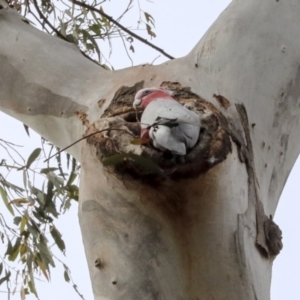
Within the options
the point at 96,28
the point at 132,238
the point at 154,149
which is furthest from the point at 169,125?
the point at 96,28

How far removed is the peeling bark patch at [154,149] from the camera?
2.97 ft

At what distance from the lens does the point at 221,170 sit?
934 mm

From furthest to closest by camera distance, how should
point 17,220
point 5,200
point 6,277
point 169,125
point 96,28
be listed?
point 96,28, point 6,277, point 17,220, point 5,200, point 169,125

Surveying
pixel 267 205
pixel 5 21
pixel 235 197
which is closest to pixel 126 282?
pixel 235 197

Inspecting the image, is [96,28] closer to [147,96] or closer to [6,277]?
[6,277]

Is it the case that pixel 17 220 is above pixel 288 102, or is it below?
above

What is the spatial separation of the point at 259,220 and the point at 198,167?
164mm

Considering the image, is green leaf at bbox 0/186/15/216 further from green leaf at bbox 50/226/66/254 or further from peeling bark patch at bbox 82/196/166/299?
peeling bark patch at bbox 82/196/166/299

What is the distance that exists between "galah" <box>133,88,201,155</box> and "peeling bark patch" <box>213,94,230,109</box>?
0.12 meters

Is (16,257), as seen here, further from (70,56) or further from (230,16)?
(230,16)

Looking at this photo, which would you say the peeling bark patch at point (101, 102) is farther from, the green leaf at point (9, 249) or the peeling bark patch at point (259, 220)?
the green leaf at point (9, 249)

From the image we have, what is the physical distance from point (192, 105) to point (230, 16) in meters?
0.31

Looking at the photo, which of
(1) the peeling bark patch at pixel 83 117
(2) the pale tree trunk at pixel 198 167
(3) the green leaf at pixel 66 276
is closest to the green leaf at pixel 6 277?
(3) the green leaf at pixel 66 276

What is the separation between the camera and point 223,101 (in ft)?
3.51
